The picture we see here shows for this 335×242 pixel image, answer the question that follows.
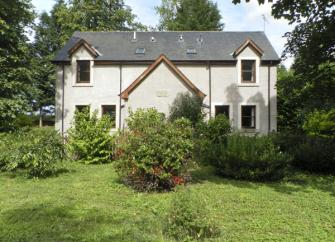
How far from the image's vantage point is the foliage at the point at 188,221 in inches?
237

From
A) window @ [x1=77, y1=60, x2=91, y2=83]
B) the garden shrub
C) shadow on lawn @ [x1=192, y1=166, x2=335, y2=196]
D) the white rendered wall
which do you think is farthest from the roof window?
shadow on lawn @ [x1=192, y1=166, x2=335, y2=196]

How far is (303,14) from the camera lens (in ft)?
40.5

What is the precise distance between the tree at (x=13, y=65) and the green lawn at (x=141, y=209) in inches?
318

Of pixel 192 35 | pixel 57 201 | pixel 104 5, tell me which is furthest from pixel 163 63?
pixel 104 5

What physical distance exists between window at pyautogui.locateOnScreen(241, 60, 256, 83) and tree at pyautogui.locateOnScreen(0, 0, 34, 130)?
13829mm

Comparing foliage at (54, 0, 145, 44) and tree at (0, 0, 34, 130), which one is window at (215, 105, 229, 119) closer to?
tree at (0, 0, 34, 130)

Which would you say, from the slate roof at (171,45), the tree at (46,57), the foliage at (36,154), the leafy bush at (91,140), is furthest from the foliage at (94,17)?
the foliage at (36,154)

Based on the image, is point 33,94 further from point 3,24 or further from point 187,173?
point 187,173

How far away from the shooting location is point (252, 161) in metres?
11.7

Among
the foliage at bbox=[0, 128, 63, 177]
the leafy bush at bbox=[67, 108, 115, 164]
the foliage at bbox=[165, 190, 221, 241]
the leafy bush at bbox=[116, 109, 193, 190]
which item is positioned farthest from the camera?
the leafy bush at bbox=[67, 108, 115, 164]

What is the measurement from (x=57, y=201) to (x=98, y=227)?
95.1 inches

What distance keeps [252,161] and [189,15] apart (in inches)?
1514

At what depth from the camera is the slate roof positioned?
991 inches

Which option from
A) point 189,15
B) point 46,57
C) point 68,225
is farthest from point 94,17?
point 68,225
